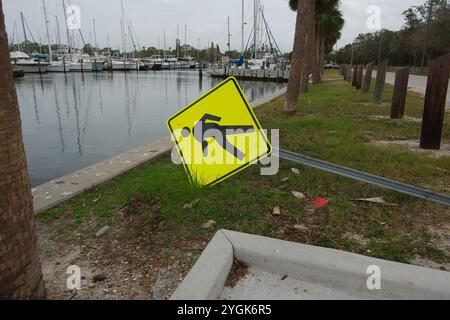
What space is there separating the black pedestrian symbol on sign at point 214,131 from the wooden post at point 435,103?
4.31m

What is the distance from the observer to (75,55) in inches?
2810

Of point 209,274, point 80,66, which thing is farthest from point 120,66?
point 209,274

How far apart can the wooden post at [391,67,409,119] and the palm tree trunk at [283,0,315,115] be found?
285 cm

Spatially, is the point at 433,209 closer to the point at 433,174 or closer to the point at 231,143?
the point at 433,174

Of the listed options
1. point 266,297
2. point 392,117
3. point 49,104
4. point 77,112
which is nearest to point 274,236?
point 266,297

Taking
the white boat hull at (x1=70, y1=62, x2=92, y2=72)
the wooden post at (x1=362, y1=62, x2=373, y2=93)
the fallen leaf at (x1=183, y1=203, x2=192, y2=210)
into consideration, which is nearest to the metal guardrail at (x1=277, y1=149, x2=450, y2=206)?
the fallen leaf at (x1=183, y1=203, x2=192, y2=210)

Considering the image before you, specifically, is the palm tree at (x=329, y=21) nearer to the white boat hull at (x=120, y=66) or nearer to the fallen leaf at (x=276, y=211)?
the fallen leaf at (x=276, y=211)

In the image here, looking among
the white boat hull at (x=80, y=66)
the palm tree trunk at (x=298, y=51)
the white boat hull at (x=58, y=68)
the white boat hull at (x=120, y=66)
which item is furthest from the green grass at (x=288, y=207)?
the white boat hull at (x=120, y=66)

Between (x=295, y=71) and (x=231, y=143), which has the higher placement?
(x=295, y=71)

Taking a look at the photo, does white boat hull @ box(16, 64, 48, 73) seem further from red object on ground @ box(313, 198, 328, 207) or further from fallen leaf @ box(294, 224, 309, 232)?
fallen leaf @ box(294, 224, 309, 232)

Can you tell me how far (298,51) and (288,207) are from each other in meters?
7.88

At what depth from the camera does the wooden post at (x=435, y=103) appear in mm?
6660

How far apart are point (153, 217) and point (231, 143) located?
1352mm

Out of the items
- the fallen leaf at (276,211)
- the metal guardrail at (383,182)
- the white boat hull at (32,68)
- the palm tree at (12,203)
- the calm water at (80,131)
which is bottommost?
the calm water at (80,131)
